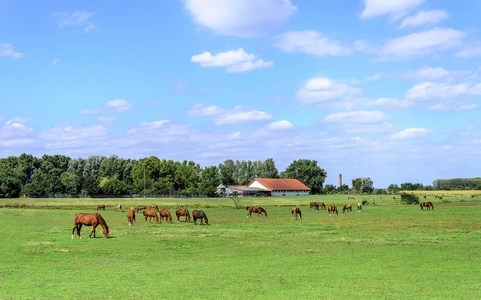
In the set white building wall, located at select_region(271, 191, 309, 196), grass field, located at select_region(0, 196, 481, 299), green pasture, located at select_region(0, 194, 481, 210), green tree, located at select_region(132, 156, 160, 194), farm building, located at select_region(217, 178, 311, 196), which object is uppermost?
green tree, located at select_region(132, 156, 160, 194)

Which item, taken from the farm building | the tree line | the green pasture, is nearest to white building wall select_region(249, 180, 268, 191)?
the farm building

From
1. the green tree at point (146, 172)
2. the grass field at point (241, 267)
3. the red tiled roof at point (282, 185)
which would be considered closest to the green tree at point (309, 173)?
the red tiled roof at point (282, 185)

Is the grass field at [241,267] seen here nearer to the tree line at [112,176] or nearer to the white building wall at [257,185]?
the tree line at [112,176]

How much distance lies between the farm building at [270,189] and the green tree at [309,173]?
12181 millimetres

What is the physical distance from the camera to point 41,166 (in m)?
159

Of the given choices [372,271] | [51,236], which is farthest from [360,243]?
[51,236]

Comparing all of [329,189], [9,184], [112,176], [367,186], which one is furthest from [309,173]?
[9,184]

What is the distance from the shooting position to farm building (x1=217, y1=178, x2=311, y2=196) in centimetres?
15338

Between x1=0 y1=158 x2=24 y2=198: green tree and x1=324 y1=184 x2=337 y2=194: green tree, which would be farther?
x1=324 y1=184 x2=337 y2=194: green tree

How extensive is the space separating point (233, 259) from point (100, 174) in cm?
13789

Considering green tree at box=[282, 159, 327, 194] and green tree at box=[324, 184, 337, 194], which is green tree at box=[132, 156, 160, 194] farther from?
green tree at box=[324, 184, 337, 194]

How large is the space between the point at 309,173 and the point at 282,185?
26372mm

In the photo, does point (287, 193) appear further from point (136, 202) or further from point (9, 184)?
point (9, 184)

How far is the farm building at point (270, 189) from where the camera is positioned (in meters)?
153
